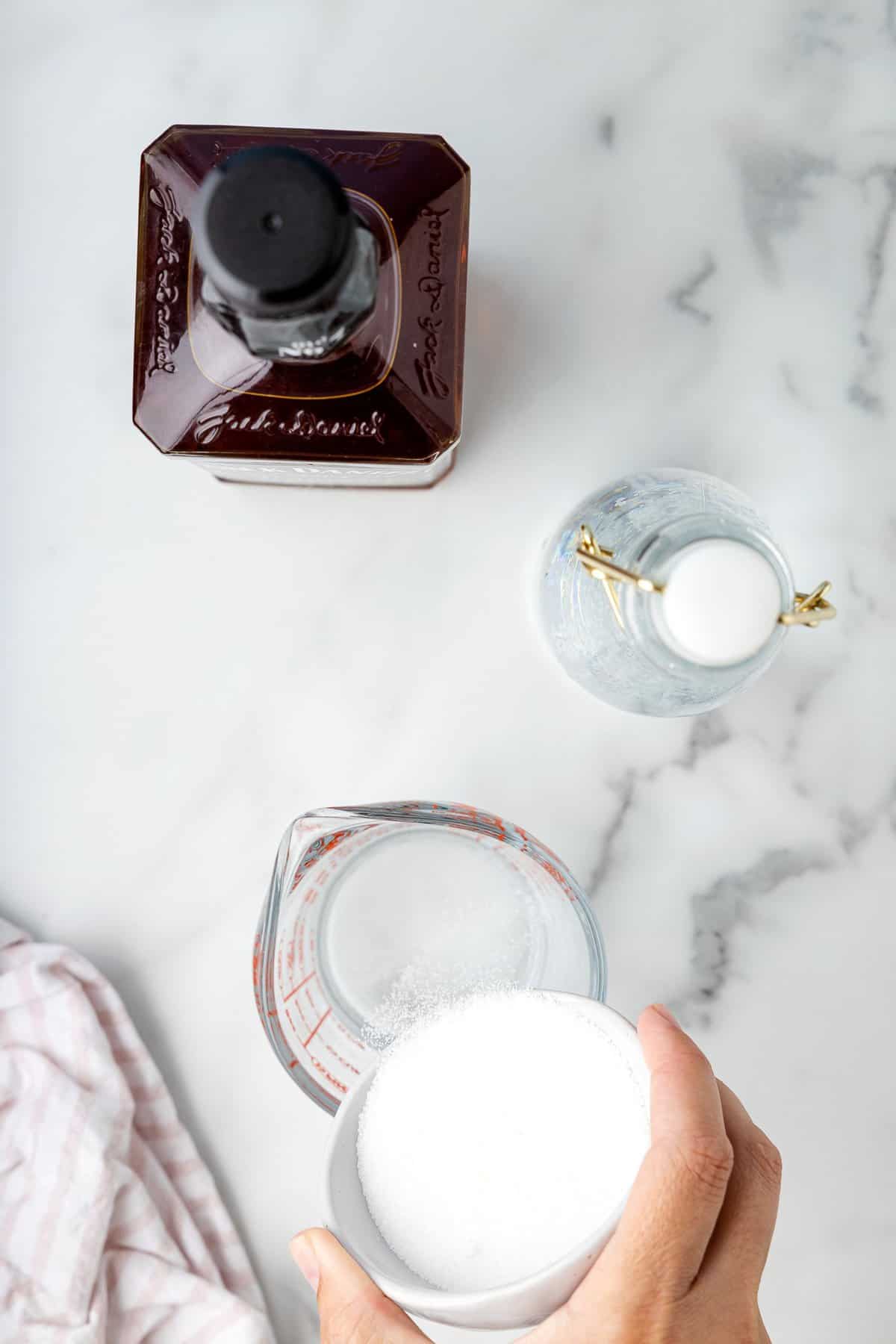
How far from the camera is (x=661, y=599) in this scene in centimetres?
45

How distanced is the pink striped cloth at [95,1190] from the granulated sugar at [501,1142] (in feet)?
0.76

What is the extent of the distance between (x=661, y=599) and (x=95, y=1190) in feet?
1.48

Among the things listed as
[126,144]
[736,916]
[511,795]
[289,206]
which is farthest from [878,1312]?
[126,144]

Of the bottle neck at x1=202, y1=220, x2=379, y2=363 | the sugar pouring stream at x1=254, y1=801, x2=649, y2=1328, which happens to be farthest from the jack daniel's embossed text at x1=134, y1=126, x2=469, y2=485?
the sugar pouring stream at x1=254, y1=801, x2=649, y2=1328

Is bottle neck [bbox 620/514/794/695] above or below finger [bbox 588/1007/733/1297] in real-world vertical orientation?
above

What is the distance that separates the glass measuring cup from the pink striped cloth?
121 mm

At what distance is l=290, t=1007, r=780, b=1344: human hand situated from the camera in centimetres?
36

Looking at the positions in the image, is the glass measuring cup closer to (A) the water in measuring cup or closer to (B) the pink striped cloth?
(A) the water in measuring cup

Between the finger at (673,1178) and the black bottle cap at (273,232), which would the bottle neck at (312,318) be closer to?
the black bottle cap at (273,232)

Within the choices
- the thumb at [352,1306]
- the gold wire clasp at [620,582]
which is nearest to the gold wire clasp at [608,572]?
the gold wire clasp at [620,582]

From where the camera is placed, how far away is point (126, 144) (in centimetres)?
61

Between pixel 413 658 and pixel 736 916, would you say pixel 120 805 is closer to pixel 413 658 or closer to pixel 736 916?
pixel 413 658

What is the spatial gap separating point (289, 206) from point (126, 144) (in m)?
0.36

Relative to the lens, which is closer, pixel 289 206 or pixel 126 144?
pixel 289 206
